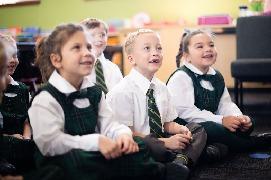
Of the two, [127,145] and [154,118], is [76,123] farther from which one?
[154,118]

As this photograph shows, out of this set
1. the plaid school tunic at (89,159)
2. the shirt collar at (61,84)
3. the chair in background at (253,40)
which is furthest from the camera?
the chair in background at (253,40)

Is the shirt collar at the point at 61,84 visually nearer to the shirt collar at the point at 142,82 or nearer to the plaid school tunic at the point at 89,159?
the plaid school tunic at the point at 89,159

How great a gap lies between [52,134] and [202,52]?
3.65ft

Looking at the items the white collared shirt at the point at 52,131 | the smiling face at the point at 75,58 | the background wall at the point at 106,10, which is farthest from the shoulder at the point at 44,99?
the background wall at the point at 106,10

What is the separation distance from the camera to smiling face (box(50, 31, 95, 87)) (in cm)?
138

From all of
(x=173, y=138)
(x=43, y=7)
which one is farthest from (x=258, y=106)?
(x=43, y=7)

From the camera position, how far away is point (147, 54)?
1800 millimetres

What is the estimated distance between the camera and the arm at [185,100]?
2.00m

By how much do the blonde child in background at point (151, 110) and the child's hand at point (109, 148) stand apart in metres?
0.30

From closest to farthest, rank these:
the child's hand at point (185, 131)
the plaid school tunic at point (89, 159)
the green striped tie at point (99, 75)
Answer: the plaid school tunic at point (89, 159), the child's hand at point (185, 131), the green striped tie at point (99, 75)

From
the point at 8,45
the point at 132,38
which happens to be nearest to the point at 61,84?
the point at 8,45

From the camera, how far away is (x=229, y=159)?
6.14 feet

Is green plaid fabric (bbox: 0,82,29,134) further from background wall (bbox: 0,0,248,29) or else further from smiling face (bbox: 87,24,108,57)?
background wall (bbox: 0,0,248,29)

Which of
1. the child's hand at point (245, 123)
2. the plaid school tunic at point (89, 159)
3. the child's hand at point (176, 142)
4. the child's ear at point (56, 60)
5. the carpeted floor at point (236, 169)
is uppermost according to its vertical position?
the child's ear at point (56, 60)
